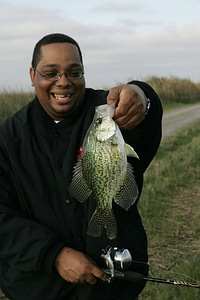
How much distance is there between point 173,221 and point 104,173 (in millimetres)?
4023

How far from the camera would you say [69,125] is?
299 cm

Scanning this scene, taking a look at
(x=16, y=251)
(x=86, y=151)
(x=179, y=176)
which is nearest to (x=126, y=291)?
(x=16, y=251)

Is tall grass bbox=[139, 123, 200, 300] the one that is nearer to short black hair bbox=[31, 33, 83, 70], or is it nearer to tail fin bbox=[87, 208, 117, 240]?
tail fin bbox=[87, 208, 117, 240]

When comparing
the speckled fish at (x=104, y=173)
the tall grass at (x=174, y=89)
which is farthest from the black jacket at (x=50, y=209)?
the tall grass at (x=174, y=89)

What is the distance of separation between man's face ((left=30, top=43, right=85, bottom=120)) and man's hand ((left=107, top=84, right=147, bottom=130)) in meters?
0.37

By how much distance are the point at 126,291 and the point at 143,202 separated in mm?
4004

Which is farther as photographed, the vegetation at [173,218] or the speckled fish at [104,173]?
the vegetation at [173,218]

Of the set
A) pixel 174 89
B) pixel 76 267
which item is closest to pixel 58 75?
pixel 76 267

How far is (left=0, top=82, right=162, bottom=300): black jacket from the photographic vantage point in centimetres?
285

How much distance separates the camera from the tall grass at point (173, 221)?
450 cm

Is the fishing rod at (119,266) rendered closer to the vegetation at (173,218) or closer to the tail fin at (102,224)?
the tail fin at (102,224)

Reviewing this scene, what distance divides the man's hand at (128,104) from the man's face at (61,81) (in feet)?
1.22

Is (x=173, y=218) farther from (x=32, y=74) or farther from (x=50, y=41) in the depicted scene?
(x=50, y=41)

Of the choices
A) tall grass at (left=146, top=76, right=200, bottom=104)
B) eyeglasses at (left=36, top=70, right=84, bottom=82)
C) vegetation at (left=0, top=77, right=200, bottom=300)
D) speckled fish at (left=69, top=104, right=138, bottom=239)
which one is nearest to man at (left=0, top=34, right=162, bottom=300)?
eyeglasses at (left=36, top=70, right=84, bottom=82)
